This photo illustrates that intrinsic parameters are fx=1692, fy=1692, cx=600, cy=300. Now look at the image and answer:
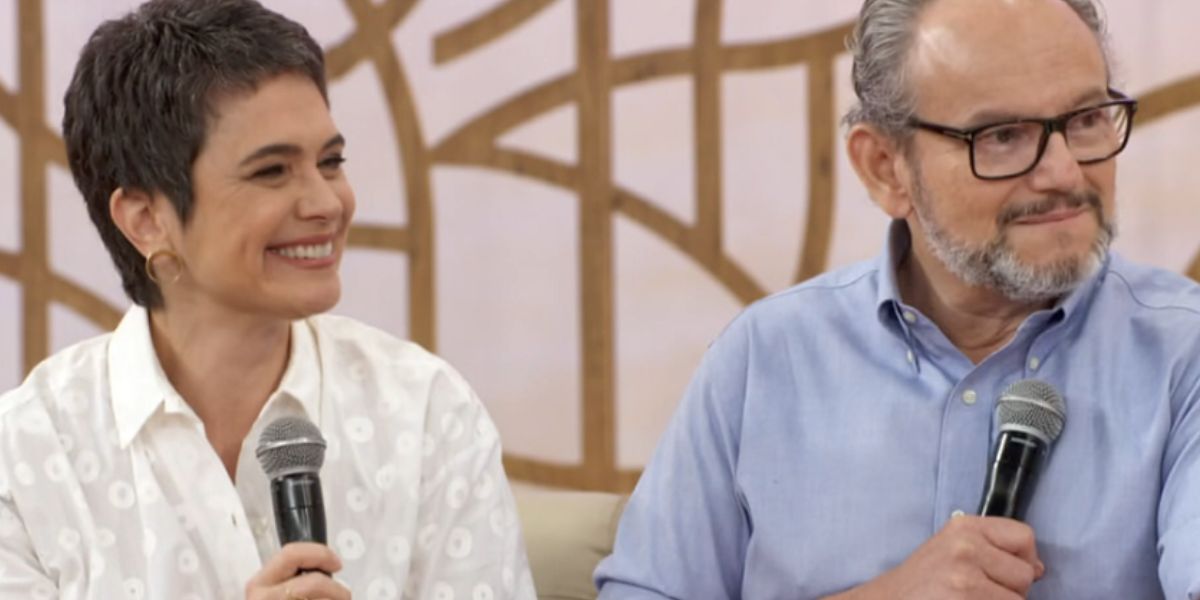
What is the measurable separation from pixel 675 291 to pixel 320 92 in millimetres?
1786

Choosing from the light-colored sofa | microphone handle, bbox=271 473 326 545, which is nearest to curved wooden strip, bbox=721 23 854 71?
the light-colored sofa

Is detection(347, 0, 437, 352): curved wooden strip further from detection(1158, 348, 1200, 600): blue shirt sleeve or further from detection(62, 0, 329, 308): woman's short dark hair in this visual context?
detection(1158, 348, 1200, 600): blue shirt sleeve

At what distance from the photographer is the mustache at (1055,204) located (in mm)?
1809

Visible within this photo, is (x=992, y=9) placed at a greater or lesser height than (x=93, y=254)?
greater

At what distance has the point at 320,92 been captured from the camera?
209cm

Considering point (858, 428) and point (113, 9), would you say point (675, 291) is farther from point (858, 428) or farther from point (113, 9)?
point (858, 428)

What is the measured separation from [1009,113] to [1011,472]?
40 cm

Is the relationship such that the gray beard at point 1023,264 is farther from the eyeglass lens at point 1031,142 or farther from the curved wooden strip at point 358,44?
the curved wooden strip at point 358,44

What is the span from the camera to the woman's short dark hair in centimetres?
202

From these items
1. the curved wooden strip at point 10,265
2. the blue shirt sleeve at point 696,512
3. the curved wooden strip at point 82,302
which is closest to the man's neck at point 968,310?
the blue shirt sleeve at point 696,512

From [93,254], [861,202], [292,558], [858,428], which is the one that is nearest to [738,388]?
[858,428]

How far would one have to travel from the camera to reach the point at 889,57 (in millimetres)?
1979

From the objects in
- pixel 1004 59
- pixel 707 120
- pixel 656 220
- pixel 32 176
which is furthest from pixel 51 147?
pixel 1004 59

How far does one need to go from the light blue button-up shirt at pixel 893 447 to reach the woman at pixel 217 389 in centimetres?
24
